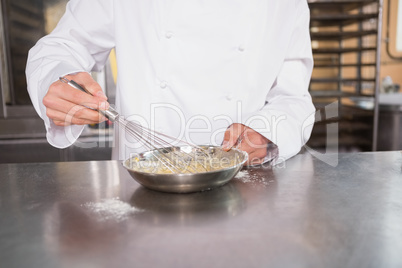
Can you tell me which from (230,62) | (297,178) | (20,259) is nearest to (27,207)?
(20,259)

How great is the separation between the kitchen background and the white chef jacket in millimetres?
949

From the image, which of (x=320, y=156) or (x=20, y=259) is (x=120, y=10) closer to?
(x=320, y=156)

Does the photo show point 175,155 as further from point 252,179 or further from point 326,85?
point 326,85

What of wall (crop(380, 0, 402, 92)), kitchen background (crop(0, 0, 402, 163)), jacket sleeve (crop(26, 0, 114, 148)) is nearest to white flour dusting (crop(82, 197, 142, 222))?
jacket sleeve (crop(26, 0, 114, 148))

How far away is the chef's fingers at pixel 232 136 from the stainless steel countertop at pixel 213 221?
0.09 m

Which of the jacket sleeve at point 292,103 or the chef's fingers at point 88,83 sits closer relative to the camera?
the chef's fingers at point 88,83

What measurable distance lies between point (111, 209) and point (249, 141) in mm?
484

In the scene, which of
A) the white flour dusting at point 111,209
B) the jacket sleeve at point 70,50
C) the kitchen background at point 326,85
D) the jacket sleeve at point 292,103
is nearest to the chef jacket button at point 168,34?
the jacket sleeve at point 70,50

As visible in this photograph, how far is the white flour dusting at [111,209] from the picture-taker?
2.40ft

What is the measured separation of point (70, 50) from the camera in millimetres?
1382

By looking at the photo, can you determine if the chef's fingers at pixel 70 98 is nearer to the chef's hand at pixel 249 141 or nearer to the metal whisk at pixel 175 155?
the metal whisk at pixel 175 155

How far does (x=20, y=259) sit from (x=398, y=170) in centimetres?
94

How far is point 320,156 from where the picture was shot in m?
1.22

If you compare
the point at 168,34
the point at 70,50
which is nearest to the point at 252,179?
the point at 168,34
